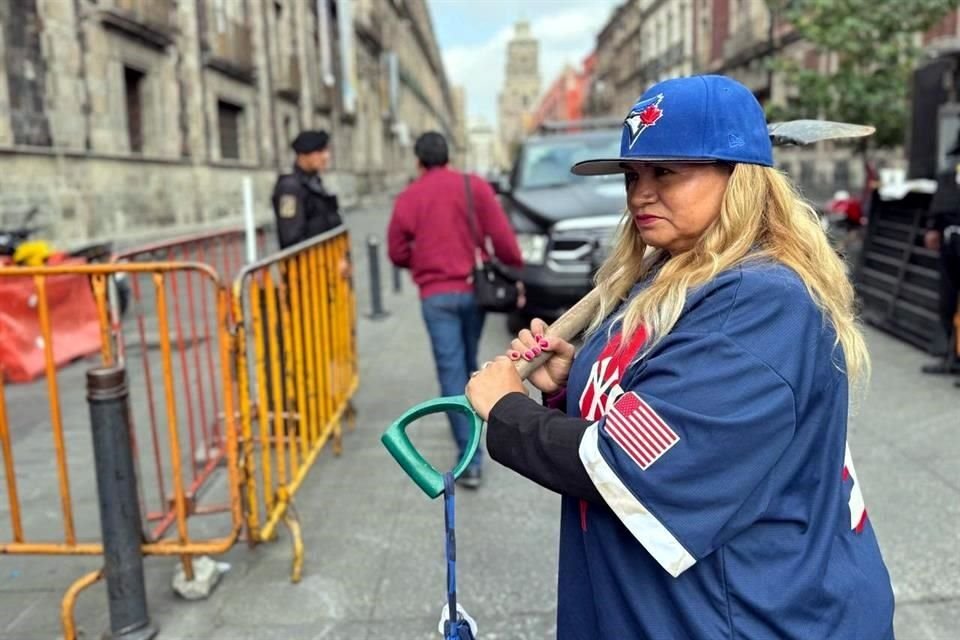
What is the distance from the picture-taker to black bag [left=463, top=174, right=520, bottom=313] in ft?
14.6

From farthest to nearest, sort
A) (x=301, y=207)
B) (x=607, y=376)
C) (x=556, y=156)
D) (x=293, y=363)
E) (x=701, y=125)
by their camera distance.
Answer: (x=556, y=156)
(x=301, y=207)
(x=293, y=363)
(x=607, y=376)
(x=701, y=125)

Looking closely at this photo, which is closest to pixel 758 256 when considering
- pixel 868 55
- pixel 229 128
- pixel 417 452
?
pixel 417 452

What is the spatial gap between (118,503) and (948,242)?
18.3 ft

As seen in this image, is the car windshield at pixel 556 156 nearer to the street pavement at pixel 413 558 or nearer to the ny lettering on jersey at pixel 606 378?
the street pavement at pixel 413 558

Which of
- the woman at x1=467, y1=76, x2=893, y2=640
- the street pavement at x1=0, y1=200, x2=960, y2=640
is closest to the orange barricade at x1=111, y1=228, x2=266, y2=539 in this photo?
the street pavement at x1=0, y1=200, x2=960, y2=640

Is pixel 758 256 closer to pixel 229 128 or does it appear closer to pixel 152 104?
pixel 152 104

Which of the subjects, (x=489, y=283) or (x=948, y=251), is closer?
(x=489, y=283)

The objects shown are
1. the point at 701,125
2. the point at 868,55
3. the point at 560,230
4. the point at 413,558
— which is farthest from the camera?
the point at 868,55

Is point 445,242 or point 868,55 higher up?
point 868,55

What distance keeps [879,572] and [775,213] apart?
2.19 ft

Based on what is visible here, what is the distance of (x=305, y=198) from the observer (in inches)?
209

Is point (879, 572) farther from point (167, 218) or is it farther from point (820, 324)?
point (167, 218)

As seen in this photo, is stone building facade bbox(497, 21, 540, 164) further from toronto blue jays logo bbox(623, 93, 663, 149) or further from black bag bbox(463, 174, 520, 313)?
toronto blue jays logo bbox(623, 93, 663, 149)

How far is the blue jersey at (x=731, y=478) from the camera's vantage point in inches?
47.9
